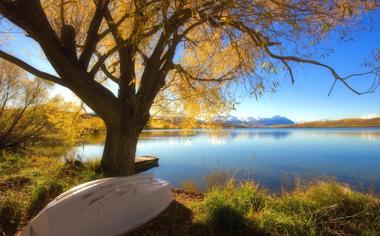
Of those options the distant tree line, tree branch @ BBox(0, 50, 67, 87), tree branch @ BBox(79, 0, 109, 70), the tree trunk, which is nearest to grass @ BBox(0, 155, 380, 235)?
the tree trunk

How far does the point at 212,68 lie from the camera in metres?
8.17

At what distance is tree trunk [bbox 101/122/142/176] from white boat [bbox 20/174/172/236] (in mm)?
1519

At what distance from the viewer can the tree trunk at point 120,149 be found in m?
6.26

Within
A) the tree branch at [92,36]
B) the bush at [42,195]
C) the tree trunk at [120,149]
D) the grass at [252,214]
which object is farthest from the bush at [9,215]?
the tree branch at [92,36]

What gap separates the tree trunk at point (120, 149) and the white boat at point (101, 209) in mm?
1519

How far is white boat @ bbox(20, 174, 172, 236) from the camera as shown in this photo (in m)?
3.41

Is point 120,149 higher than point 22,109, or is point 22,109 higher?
point 22,109

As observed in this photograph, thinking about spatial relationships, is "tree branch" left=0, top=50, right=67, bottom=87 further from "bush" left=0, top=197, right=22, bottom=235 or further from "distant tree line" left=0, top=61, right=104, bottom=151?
"distant tree line" left=0, top=61, right=104, bottom=151

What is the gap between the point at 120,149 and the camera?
6.33m

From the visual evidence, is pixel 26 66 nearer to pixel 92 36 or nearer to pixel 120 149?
pixel 92 36

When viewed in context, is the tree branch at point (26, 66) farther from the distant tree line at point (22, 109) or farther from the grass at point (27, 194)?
the distant tree line at point (22, 109)

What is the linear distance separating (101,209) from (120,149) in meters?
2.64

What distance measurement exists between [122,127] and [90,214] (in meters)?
2.79

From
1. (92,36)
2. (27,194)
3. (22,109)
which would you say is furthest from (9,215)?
(22,109)
